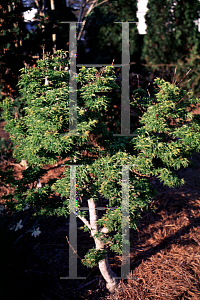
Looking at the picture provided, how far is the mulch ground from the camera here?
333cm

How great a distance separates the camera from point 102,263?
3324 mm

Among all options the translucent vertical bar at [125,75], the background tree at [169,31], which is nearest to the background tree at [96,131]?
the translucent vertical bar at [125,75]

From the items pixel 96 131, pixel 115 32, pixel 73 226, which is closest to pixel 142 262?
pixel 73 226

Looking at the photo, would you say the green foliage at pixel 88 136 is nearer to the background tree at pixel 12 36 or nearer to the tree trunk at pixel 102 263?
the tree trunk at pixel 102 263

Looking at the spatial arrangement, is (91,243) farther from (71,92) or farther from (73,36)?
(73,36)

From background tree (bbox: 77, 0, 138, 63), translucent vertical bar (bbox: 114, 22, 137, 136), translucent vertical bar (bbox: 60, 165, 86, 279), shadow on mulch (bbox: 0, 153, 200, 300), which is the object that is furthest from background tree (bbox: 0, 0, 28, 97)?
translucent vertical bar (bbox: 60, 165, 86, 279)

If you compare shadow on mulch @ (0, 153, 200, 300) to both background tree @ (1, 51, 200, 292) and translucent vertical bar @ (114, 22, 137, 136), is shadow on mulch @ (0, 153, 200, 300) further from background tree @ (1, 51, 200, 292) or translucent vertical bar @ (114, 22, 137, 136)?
translucent vertical bar @ (114, 22, 137, 136)

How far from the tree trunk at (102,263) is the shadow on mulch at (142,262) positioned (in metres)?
0.09

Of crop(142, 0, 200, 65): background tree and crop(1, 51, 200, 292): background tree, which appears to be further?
crop(142, 0, 200, 65): background tree

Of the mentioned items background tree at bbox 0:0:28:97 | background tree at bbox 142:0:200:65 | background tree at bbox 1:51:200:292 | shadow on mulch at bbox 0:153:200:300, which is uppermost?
background tree at bbox 142:0:200:65

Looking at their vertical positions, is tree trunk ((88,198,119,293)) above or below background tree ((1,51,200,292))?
below

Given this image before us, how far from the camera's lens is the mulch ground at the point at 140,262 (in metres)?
3.33

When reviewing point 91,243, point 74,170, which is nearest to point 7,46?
point 74,170

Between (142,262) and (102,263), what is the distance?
0.83m
